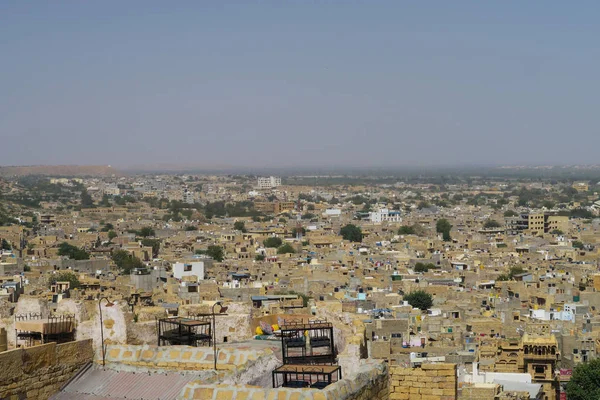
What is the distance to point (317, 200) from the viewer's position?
382ft

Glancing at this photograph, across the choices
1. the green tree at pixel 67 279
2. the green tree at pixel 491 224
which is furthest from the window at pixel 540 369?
the green tree at pixel 491 224

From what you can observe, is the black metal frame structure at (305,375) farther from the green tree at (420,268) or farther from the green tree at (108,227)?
the green tree at (108,227)

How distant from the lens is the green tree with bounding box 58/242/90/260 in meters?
47.1

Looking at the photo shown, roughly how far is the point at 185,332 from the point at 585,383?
14.8m

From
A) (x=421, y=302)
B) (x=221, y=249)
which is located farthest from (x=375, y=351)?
(x=221, y=249)

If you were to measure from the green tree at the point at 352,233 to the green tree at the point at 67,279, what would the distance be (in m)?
27.1

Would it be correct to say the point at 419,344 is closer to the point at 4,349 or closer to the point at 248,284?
the point at 248,284

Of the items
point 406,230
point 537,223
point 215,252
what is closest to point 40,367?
point 215,252

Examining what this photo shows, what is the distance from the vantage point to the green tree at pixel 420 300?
101ft

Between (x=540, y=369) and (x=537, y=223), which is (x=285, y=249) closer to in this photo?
(x=537, y=223)

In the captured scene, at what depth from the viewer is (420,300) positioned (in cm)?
3097

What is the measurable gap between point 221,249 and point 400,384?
152 ft

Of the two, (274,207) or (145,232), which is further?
(274,207)

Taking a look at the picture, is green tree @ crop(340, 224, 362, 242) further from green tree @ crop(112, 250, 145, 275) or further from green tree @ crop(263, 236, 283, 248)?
green tree @ crop(112, 250, 145, 275)
